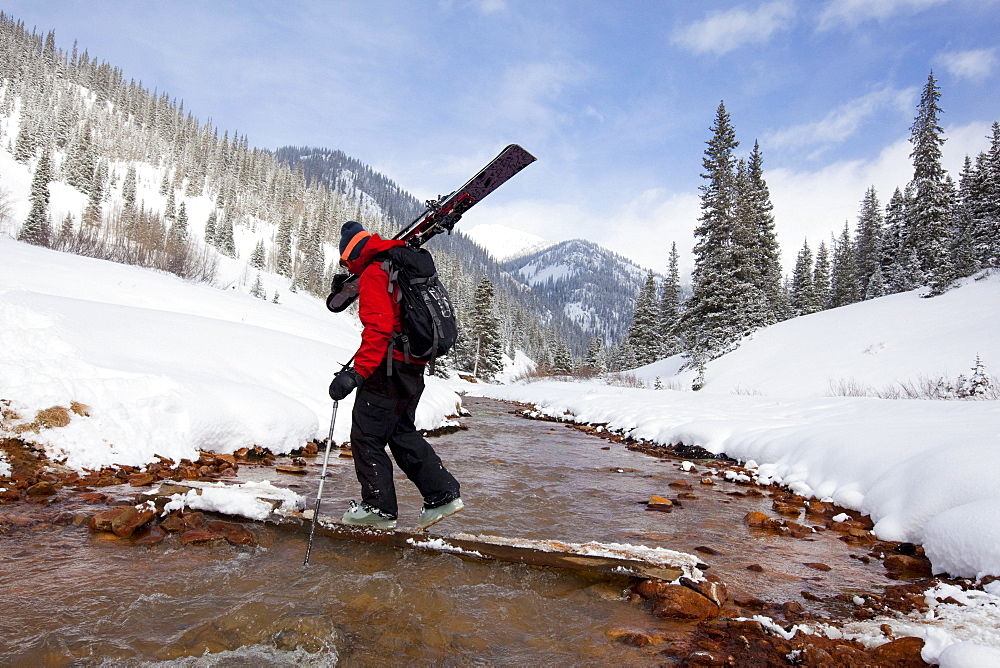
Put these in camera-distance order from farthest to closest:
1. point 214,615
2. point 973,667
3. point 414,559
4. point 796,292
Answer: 1. point 796,292
2. point 414,559
3. point 214,615
4. point 973,667

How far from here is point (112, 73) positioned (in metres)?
120

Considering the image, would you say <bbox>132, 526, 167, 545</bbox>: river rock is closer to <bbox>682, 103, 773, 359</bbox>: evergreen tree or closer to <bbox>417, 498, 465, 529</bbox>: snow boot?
<bbox>417, 498, 465, 529</bbox>: snow boot

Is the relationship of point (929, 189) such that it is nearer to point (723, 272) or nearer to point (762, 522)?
point (723, 272)

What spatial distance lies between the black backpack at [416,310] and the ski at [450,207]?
1.70 ft

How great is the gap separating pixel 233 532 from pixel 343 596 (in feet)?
4.43

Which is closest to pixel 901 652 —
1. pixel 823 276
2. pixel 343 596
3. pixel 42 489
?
pixel 343 596

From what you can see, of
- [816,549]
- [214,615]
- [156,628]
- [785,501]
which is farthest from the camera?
[785,501]

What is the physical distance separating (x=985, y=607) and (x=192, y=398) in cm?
795

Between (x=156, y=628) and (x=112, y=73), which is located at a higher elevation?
(x=112, y=73)

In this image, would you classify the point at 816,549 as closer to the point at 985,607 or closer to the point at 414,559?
the point at 985,607

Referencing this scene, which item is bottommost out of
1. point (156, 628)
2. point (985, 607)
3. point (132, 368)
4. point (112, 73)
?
point (156, 628)

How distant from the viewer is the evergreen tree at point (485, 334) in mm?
54156

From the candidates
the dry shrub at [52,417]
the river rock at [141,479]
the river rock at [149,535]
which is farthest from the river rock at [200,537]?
the dry shrub at [52,417]

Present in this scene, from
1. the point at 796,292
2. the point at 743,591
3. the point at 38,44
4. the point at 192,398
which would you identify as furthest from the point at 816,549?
the point at 38,44
